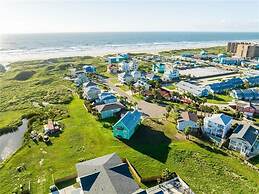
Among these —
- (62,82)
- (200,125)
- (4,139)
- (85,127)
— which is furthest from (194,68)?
(4,139)

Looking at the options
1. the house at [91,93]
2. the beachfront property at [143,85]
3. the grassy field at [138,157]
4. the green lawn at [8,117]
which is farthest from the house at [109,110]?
the green lawn at [8,117]

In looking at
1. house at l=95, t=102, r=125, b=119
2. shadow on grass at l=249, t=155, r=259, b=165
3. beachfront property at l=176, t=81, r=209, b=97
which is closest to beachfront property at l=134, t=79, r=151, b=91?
beachfront property at l=176, t=81, r=209, b=97

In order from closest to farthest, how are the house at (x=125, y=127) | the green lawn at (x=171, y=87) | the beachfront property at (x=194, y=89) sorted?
1. the house at (x=125, y=127)
2. the beachfront property at (x=194, y=89)
3. the green lawn at (x=171, y=87)

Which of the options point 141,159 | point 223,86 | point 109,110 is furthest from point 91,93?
point 223,86

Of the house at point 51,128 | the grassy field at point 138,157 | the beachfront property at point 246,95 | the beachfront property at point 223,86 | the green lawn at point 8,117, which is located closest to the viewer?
the grassy field at point 138,157

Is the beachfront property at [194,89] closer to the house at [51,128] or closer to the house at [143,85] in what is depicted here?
the house at [143,85]

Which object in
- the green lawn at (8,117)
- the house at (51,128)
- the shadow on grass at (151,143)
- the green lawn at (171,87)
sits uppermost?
the green lawn at (171,87)

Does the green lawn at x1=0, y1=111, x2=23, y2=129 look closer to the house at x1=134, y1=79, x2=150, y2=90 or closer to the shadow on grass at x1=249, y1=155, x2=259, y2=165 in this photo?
the house at x1=134, y1=79, x2=150, y2=90
